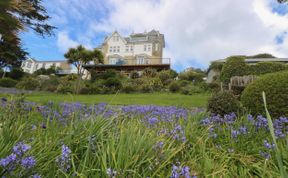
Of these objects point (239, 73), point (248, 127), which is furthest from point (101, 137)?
point (239, 73)

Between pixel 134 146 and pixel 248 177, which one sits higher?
pixel 134 146

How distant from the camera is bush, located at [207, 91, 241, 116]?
458cm

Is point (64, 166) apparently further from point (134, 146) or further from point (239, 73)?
point (239, 73)

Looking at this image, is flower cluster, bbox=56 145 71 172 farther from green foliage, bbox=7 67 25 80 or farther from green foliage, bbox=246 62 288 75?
green foliage, bbox=7 67 25 80

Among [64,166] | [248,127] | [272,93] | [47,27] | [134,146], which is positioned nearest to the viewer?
[64,166]

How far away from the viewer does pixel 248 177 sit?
2023 mm

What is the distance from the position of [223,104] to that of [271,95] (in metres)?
0.92

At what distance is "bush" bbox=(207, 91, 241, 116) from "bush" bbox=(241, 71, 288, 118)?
0.94ft

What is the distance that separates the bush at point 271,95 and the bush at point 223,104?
11.3 inches

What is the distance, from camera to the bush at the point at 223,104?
4.58 metres

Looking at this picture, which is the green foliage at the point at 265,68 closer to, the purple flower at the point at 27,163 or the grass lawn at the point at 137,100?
the grass lawn at the point at 137,100

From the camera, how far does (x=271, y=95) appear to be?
430 centimetres

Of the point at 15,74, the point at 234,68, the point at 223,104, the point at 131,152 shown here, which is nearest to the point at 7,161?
the point at 131,152

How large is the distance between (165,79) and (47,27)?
14159 millimetres
